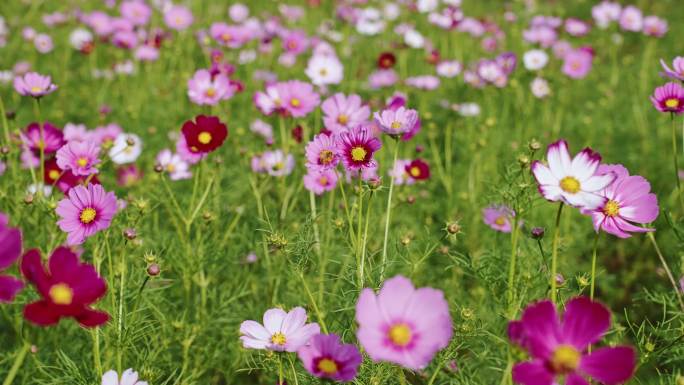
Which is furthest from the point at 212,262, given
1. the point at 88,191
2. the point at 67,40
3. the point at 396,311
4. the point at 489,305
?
the point at 67,40

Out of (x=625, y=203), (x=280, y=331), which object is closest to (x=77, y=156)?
(x=280, y=331)

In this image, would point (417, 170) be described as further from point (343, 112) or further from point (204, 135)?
point (204, 135)

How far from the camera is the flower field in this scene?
0.87 meters

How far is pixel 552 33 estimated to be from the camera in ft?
10.5

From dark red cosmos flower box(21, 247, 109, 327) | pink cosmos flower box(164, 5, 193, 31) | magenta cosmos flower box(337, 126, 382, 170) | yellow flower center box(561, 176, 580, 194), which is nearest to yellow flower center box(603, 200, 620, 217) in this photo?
yellow flower center box(561, 176, 580, 194)

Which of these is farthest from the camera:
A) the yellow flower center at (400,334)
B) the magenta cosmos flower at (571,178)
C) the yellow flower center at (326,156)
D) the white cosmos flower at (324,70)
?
the white cosmos flower at (324,70)

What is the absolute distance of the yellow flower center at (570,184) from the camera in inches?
37.7

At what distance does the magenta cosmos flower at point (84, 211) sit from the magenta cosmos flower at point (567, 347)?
0.78 metres

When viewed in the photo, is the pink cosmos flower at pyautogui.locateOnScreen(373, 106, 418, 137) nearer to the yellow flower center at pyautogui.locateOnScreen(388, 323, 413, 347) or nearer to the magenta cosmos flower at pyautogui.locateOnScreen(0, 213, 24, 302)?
the yellow flower center at pyautogui.locateOnScreen(388, 323, 413, 347)

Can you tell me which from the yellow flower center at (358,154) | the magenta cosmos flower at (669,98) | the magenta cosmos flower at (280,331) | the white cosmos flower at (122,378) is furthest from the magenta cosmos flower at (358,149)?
the magenta cosmos flower at (669,98)

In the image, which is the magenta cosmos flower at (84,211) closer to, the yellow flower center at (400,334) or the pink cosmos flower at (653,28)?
the yellow flower center at (400,334)

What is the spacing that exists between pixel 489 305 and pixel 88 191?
1.15 meters

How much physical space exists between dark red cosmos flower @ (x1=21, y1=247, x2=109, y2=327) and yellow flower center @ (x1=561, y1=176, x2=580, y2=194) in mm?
758

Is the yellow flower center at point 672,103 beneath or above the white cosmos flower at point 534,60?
above
